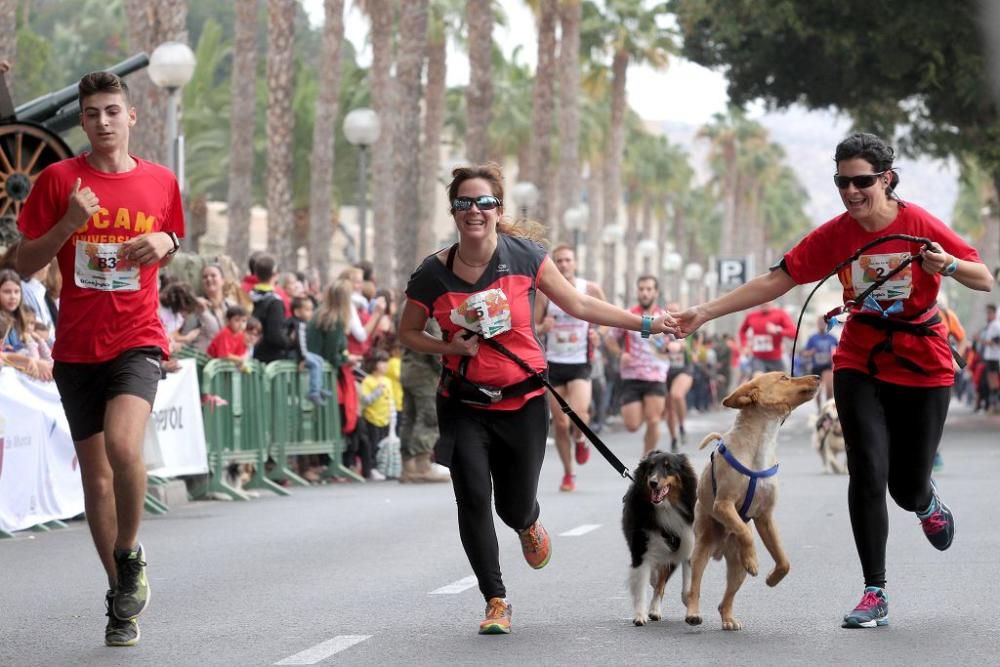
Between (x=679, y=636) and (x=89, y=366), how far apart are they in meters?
2.52

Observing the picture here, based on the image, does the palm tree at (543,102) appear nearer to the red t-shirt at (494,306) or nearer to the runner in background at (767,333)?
the runner in background at (767,333)

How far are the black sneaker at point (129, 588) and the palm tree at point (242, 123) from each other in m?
28.9

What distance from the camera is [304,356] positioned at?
1898cm

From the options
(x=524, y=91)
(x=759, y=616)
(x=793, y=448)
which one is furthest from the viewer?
(x=524, y=91)

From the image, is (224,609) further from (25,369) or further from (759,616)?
(25,369)

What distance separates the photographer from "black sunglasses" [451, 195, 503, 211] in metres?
8.19

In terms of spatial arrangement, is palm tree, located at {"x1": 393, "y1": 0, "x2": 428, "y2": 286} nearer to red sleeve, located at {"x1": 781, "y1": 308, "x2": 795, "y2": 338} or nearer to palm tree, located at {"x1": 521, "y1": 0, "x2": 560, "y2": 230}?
palm tree, located at {"x1": 521, "y1": 0, "x2": 560, "y2": 230}

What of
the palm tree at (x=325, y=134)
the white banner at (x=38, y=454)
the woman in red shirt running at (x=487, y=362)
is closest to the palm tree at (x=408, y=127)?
the palm tree at (x=325, y=134)

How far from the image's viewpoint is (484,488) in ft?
27.3

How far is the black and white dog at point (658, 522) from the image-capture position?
8.49 m

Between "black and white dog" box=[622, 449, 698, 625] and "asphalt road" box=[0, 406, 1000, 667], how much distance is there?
230 mm

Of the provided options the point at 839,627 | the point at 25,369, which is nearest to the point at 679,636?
the point at 839,627

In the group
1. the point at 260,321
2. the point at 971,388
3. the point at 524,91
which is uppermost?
the point at 524,91

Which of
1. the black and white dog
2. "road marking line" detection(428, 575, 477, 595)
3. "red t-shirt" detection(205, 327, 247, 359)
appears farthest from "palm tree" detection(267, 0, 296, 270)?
→ the black and white dog
